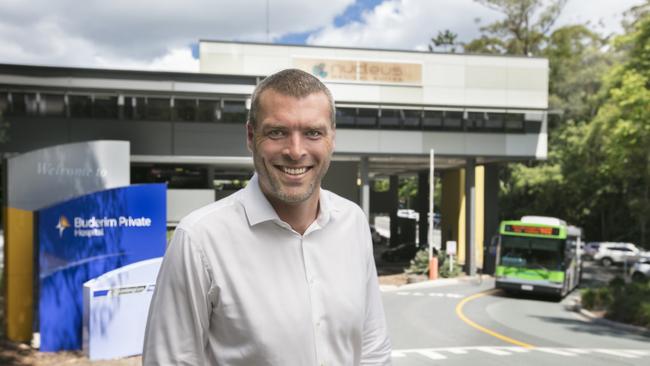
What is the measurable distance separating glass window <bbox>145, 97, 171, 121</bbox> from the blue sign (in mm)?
16906

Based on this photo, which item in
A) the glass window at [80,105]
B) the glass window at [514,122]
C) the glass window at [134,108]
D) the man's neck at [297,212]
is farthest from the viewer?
the glass window at [514,122]

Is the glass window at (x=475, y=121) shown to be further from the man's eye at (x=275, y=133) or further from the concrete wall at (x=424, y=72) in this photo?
the man's eye at (x=275, y=133)

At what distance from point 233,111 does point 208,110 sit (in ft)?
3.83

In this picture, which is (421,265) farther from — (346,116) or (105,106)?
(105,106)

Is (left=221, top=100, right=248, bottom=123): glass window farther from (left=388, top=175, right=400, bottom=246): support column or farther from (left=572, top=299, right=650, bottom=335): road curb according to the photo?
(left=388, top=175, right=400, bottom=246): support column

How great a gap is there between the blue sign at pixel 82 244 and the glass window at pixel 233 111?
16.7 m

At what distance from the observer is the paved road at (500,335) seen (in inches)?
468

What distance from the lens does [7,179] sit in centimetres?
1187

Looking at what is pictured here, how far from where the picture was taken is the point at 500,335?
15.1m

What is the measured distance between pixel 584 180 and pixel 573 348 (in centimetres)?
3084

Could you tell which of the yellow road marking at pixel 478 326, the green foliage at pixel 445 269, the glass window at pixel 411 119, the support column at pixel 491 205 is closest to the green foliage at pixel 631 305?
the yellow road marking at pixel 478 326

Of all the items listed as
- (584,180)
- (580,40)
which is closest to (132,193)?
(584,180)

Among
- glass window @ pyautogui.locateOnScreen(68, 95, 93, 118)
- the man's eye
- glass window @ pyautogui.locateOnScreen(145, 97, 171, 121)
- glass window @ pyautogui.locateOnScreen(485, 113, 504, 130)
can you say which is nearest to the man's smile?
the man's eye

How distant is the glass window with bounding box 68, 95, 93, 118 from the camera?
27141 mm
